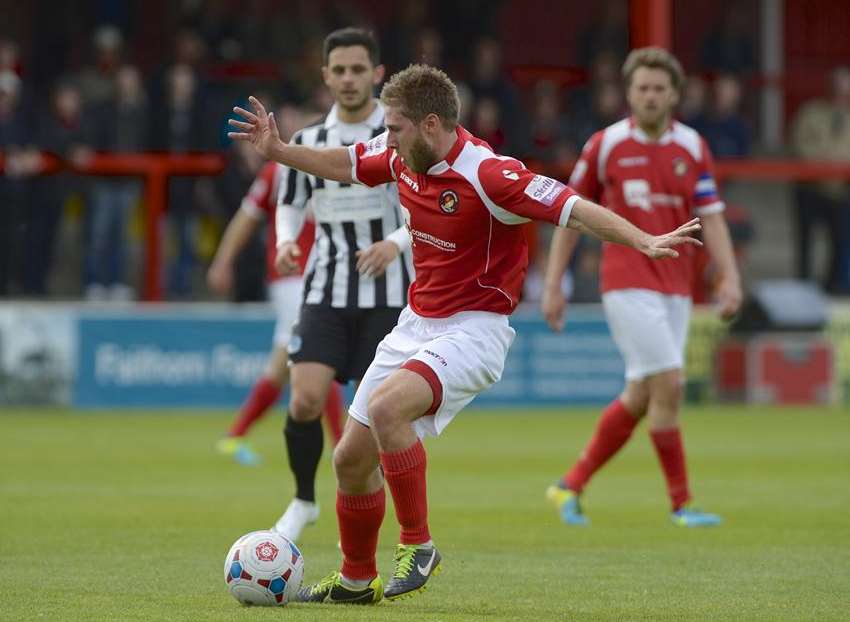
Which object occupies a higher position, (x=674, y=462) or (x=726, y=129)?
(x=726, y=129)

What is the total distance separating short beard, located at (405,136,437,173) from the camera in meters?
6.73

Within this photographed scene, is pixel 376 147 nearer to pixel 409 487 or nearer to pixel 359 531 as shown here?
pixel 409 487

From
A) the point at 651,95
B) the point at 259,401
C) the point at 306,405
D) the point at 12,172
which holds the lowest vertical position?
the point at 259,401

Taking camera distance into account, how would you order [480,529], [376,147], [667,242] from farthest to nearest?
[480,529]
[376,147]
[667,242]

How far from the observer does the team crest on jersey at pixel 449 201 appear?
6.82m

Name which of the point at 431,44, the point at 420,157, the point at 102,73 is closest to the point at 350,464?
the point at 420,157

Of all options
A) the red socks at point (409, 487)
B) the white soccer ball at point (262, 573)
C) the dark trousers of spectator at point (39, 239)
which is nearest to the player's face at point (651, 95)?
the red socks at point (409, 487)

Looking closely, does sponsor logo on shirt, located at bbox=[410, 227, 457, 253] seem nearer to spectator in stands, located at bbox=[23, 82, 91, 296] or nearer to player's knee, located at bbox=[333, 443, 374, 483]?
player's knee, located at bbox=[333, 443, 374, 483]

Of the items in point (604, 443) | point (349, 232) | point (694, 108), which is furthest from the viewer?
point (694, 108)

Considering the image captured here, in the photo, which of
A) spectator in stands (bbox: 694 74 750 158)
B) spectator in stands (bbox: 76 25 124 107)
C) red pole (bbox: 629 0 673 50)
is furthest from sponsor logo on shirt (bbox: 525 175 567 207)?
spectator in stands (bbox: 694 74 750 158)

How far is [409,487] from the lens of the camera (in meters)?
6.72

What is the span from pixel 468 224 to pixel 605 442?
3168 mm

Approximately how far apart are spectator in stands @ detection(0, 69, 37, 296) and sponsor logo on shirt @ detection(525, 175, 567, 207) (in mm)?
12220

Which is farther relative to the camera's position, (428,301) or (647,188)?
(647,188)
